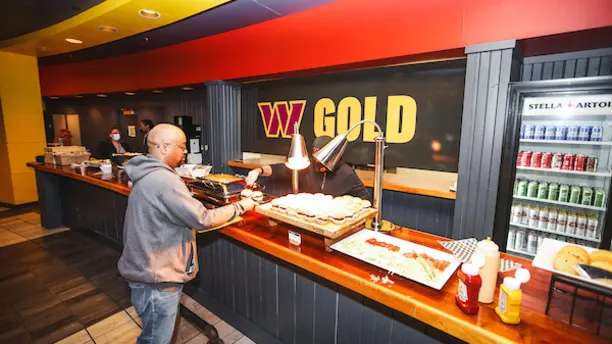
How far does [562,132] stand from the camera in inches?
117

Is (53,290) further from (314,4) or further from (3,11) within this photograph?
(314,4)

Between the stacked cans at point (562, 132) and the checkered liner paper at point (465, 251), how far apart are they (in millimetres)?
2168

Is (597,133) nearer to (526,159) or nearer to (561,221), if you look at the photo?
(526,159)

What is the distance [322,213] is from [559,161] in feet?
9.31

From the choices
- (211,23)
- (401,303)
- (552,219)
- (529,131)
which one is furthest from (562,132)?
(211,23)

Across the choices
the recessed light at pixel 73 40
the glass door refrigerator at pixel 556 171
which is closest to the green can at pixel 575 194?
the glass door refrigerator at pixel 556 171

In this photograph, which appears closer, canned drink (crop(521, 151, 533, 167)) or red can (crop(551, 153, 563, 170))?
red can (crop(551, 153, 563, 170))

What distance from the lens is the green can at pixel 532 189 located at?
317 centimetres

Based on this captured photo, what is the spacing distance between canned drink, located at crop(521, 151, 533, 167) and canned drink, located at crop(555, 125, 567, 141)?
277 mm

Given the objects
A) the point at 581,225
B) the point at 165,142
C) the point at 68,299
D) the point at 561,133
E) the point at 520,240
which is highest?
the point at 561,133

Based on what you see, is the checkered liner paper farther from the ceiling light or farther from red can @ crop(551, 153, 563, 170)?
the ceiling light

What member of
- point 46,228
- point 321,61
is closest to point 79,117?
point 46,228

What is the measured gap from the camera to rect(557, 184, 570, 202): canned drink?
3.01 meters

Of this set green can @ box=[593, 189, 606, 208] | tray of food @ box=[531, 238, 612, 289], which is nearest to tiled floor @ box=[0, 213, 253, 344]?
tray of food @ box=[531, 238, 612, 289]
